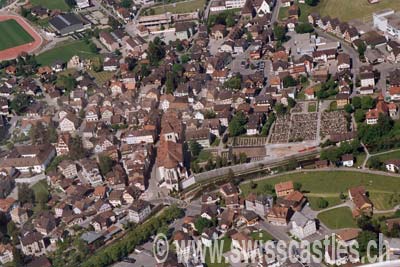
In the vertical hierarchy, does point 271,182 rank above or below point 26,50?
below

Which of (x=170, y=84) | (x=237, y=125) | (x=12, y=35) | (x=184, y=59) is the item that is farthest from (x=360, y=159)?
(x=12, y=35)

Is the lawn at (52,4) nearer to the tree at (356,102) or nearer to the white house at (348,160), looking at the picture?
the tree at (356,102)

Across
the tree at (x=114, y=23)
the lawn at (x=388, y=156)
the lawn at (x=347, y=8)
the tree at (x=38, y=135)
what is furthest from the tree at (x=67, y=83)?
the lawn at (x=388, y=156)

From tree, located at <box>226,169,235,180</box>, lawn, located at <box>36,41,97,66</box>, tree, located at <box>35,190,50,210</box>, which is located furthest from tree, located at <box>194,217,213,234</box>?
lawn, located at <box>36,41,97,66</box>

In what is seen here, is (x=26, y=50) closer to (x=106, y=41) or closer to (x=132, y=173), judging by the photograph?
(x=106, y=41)

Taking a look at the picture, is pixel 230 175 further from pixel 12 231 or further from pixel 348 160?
pixel 12 231

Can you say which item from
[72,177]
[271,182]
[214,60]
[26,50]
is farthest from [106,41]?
[271,182]

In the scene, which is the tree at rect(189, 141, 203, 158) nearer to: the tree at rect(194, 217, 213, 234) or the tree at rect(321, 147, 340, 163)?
the tree at rect(321, 147, 340, 163)
